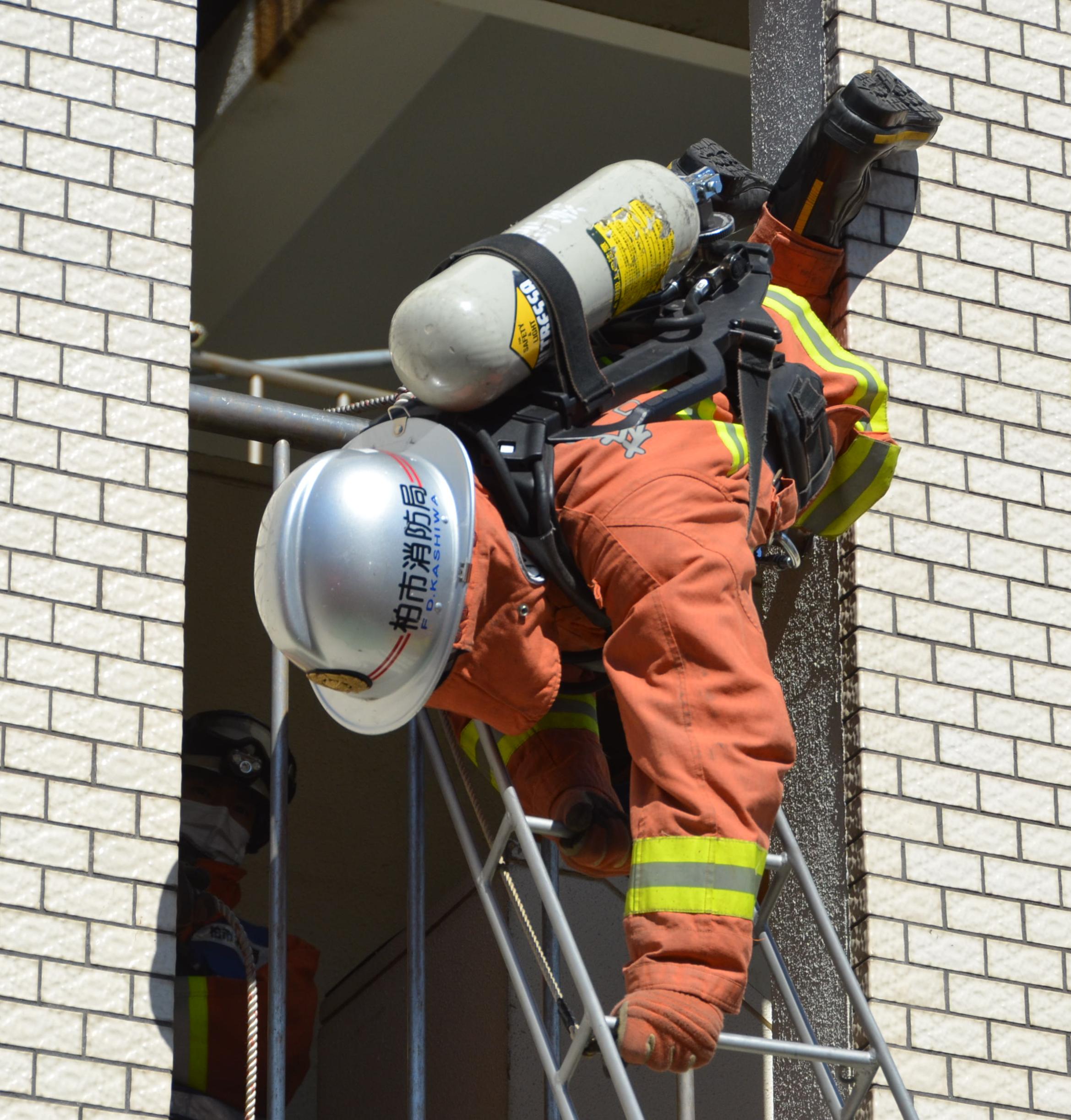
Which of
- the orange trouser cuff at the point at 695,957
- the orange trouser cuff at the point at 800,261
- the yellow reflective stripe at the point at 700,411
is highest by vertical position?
the orange trouser cuff at the point at 800,261

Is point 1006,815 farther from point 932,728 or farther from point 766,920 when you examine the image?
point 766,920

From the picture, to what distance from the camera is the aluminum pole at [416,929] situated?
5.25 meters

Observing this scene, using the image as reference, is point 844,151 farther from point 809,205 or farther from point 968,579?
point 968,579

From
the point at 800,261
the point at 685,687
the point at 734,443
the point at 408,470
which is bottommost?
the point at 685,687

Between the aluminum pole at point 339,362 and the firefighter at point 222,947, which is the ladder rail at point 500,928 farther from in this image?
the aluminum pole at point 339,362

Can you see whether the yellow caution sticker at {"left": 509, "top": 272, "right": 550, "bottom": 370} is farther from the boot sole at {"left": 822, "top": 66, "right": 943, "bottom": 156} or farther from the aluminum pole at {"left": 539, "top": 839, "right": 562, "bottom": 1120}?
the boot sole at {"left": 822, "top": 66, "right": 943, "bottom": 156}

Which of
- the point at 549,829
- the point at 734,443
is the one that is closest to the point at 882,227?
the point at 734,443

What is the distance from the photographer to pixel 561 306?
486cm

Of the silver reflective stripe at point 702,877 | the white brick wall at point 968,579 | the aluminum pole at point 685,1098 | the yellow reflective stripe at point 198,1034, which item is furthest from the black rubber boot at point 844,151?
the yellow reflective stripe at point 198,1034

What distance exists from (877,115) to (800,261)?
405 millimetres

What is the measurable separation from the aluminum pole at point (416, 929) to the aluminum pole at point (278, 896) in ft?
0.92

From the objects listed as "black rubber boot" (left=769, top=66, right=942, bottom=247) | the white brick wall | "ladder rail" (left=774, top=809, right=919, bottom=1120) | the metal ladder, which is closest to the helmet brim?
the metal ladder

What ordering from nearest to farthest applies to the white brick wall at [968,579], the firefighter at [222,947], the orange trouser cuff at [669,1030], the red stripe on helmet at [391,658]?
1. the orange trouser cuff at [669,1030]
2. the red stripe on helmet at [391,658]
3. the white brick wall at [968,579]
4. the firefighter at [222,947]

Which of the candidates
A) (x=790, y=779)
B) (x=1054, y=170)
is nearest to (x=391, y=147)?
(x=1054, y=170)
